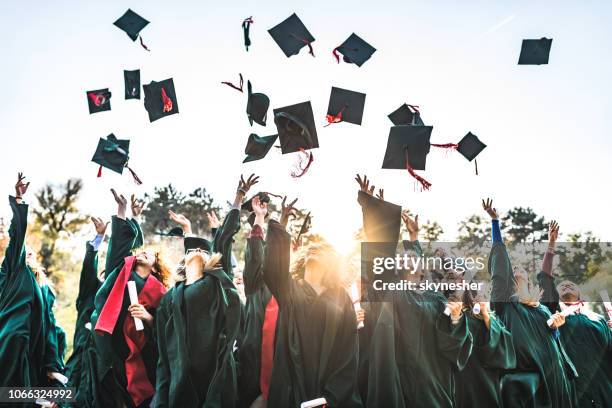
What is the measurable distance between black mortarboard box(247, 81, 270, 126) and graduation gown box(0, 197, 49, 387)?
2671mm

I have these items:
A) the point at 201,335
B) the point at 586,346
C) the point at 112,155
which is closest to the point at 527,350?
the point at 586,346

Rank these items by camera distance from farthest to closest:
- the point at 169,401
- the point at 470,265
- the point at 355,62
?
1. the point at 355,62
2. the point at 470,265
3. the point at 169,401

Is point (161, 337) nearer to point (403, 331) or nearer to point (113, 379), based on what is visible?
point (113, 379)

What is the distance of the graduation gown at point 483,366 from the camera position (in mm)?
5641

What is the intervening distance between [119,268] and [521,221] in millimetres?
27756

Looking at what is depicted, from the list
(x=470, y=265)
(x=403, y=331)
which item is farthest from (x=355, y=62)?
(x=403, y=331)

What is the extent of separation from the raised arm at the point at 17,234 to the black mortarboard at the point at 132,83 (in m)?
2.09

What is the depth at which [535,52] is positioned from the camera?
745cm

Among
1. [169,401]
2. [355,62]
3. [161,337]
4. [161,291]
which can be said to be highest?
[355,62]

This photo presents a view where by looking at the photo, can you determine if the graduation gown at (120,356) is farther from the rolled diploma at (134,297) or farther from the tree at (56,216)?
the tree at (56,216)

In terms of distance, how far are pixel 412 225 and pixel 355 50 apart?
279cm

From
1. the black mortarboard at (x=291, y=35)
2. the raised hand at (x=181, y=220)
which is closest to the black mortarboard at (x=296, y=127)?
the black mortarboard at (x=291, y=35)

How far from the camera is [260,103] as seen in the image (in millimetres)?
7004

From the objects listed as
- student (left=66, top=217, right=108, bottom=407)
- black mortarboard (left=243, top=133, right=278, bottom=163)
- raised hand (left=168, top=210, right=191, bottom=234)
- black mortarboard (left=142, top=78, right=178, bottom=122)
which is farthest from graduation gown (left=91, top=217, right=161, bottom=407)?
black mortarboard (left=142, top=78, right=178, bottom=122)
